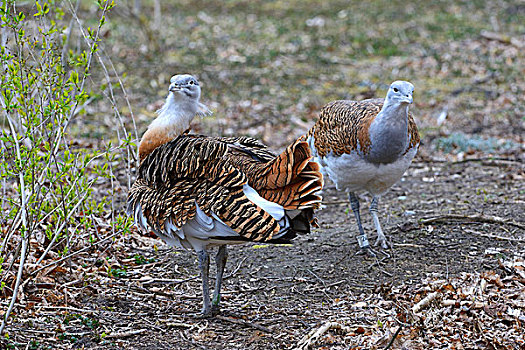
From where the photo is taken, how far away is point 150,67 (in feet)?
40.6

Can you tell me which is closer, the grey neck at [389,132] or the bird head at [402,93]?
the bird head at [402,93]

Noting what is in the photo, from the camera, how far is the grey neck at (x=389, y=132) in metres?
5.25

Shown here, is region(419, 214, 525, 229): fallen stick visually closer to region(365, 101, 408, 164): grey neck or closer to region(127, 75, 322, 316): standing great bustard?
region(365, 101, 408, 164): grey neck

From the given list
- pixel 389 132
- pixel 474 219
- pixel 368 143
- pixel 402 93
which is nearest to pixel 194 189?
pixel 368 143

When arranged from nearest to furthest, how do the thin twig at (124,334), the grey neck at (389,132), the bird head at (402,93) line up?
the thin twig at (124,334), the bird head at (402,93), the grey neck at (389,132)

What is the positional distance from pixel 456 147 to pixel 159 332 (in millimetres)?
5893

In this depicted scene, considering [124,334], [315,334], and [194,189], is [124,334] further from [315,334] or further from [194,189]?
[315,334]

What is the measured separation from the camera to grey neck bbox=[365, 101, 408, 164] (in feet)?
17.2

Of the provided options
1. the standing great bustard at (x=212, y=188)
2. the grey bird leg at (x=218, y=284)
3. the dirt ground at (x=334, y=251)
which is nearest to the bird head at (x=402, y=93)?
the standing great bustard at (x=212, y=188)

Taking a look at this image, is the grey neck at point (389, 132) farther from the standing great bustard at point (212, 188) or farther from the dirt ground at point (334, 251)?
the standing great bustard at point (212, 188)

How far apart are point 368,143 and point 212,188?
166 cm

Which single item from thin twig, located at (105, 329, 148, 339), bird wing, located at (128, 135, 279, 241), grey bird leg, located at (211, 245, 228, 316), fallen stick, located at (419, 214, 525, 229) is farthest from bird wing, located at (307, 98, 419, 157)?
thin twig, located at (105, 329, 148, 339)

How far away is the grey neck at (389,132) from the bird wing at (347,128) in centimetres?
8

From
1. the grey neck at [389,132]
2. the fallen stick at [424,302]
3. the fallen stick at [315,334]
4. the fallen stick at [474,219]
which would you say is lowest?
the fallen stick at [315,334]
